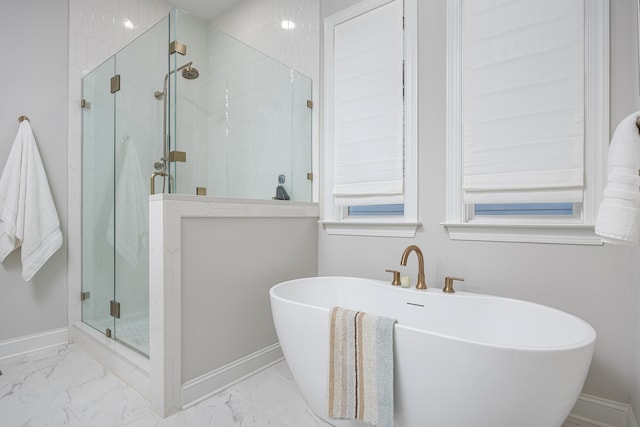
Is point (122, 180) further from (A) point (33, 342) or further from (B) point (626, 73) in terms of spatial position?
(B) point (626, 73)

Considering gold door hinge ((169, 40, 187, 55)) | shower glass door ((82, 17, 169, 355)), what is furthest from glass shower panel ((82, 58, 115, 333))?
gold door hinge ((169, 40, 187, 55))

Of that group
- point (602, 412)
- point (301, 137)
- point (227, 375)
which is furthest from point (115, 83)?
point (602, 412)

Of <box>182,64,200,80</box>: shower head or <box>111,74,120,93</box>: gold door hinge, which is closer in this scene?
<box>182,64,200,80</box>: shower head

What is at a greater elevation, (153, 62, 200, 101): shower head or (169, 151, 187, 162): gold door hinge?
(153, 62, 200, 101): shower head

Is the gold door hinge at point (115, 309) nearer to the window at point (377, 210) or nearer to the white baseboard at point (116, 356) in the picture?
the white baseboard at point (116, 356)

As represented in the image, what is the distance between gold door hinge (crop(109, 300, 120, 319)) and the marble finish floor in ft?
1.04

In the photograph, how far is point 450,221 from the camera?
1.85m

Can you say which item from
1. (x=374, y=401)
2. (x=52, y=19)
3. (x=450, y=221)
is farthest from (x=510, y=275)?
(x=52, y=19)

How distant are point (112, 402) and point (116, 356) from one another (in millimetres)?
336

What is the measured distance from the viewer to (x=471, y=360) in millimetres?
1021

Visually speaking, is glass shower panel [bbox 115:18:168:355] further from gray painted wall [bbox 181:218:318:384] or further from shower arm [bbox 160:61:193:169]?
gray painted wall [bbox 181:218:318:384]

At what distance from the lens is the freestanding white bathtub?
97 centimetres

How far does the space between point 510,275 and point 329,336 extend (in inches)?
41.3

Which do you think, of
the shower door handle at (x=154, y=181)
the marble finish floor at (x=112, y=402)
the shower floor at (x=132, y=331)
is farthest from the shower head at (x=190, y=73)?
the marble finish floor at (x=112, y=402)
